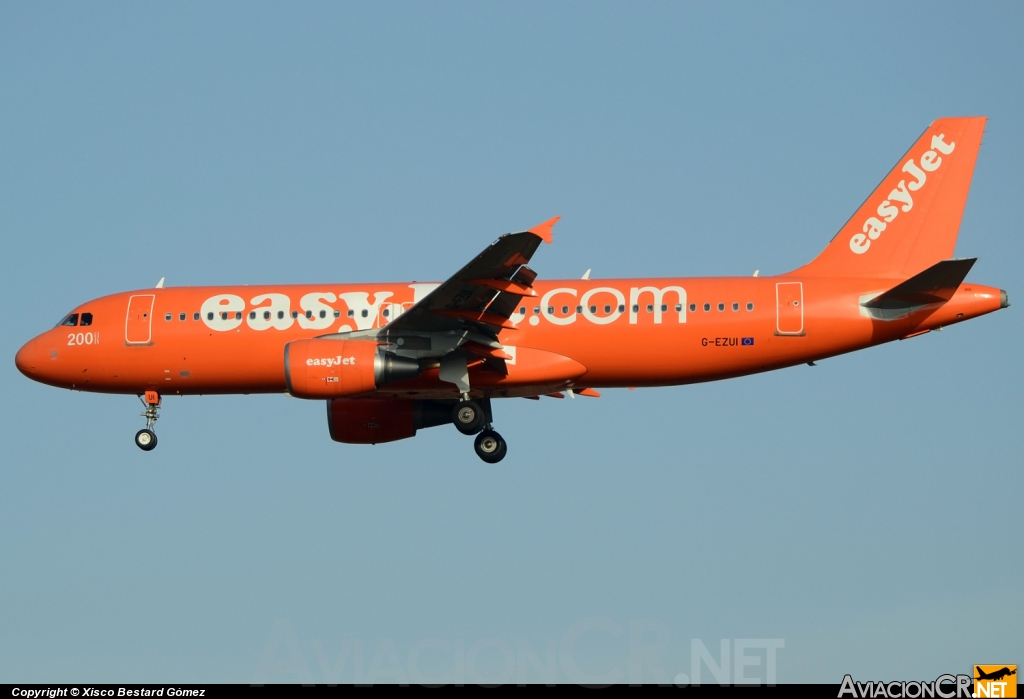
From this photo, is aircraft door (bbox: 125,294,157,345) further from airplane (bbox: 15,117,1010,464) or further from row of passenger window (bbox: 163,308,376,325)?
row of passenger window (bbox: 163,308,376,325)

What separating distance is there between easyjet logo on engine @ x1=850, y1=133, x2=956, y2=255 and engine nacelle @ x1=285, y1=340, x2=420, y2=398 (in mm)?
11144

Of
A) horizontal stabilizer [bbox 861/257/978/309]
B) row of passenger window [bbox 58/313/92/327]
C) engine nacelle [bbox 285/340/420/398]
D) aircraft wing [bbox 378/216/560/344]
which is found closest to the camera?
aircraft wing [bbox 378/216/560/344]

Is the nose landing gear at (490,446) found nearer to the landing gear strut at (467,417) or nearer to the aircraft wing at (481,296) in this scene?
the landing gear strut at (467,417)

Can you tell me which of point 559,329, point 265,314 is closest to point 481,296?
point 559,329

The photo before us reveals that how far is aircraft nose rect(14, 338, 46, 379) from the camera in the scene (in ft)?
127

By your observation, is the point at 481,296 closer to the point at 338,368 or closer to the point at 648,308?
the point at 338,368

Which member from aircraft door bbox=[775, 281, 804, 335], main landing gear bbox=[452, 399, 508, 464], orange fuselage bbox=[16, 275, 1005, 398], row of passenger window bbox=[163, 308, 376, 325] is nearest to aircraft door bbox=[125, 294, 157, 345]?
orange fuselage bbox=[16, 275, 1005, 398]

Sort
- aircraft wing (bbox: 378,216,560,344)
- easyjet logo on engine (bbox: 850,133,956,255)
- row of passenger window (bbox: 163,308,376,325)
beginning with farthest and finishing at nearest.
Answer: row of passenger window (bbox: 163,308,376,325) < easyjet logo on engine (bbox: 850,133,956,255) < aircraft wing (bbox: 378,216,560,344)

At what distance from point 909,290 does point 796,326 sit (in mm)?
2599

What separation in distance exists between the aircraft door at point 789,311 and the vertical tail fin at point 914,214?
4.64 feet

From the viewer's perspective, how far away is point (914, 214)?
3634cm

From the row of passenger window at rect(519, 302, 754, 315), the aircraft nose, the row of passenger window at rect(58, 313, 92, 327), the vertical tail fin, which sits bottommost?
the aircraft nose

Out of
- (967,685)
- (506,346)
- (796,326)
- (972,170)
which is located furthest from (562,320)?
(967,685)

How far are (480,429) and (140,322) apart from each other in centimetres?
875
